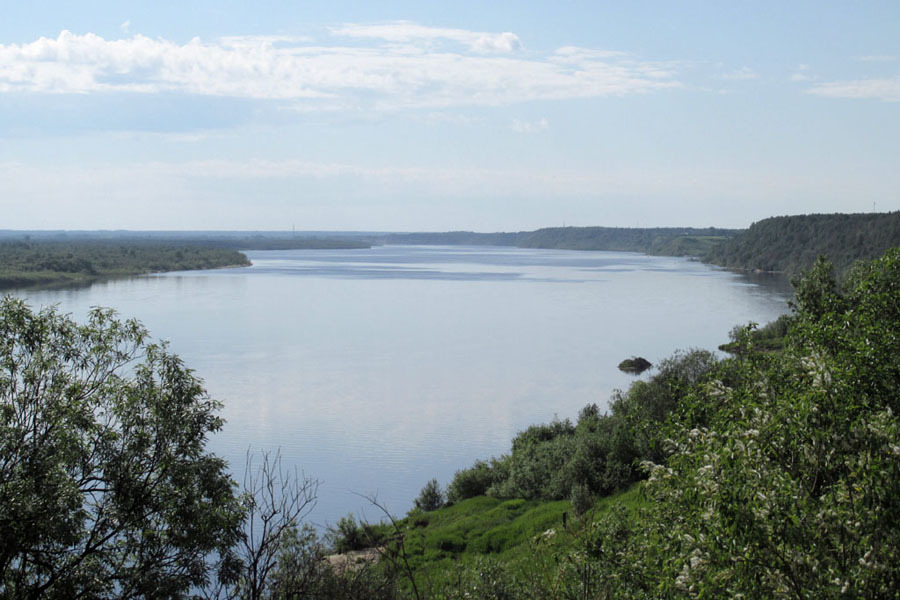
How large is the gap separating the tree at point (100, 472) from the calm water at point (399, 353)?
9.05m

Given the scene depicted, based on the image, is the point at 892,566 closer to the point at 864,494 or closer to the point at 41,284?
the point at 864,494

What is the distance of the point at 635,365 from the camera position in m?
36.9

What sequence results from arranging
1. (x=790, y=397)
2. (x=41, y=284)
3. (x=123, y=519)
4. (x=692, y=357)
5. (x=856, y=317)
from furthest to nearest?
(x=41, y=284)
(x=692, y=357)
(x=856, y=317)
(x=123, y=519)
(x=790, y=397)

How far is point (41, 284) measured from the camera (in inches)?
2879

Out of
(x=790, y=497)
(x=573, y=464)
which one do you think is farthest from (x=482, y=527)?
(x=790, y=497)

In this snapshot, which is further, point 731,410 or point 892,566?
point 731,410

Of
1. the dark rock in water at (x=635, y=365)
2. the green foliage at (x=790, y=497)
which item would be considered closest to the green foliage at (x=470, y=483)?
the green foliage at (x=790, y=497)

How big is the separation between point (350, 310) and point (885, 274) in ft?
157

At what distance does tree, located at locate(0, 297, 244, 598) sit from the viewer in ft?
26.8

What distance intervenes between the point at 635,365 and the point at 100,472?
30170 millimetres

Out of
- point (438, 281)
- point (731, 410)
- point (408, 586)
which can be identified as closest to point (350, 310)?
point (438, 281)

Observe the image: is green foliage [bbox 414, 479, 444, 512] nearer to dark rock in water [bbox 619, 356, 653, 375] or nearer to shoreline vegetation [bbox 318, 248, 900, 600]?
shoreline vegetation [bbox 318, 248, 900, 600]

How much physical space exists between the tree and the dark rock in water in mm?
28300

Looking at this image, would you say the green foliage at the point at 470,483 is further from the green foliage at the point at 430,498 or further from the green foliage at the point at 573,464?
the green foliage at the point at 430,498
